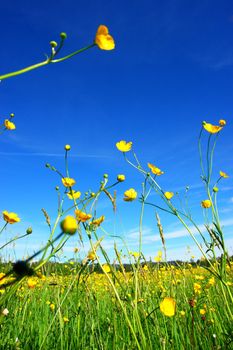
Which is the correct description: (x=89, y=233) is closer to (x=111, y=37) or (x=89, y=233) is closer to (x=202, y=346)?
(x=111, y=37)

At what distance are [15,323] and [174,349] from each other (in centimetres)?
114

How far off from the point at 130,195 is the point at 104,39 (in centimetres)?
120

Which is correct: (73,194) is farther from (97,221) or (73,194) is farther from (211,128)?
(211,128)

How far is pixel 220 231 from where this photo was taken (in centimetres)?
172

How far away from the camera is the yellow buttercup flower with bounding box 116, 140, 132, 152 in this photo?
2.42 meters

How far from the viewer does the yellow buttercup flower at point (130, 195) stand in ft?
6.64

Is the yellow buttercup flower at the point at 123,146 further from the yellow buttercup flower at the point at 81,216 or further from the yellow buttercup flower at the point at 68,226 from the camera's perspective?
the yellow buttercup flower at the point at 68,226

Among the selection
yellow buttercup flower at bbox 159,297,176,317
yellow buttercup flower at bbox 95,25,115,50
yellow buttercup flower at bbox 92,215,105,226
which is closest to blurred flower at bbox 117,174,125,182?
yellow buttercup flower at bbox 92,215,105,226

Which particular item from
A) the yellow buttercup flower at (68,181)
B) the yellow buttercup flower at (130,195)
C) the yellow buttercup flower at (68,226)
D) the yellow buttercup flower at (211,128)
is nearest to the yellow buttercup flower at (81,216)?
the yellow buttercup flower at (68,181)

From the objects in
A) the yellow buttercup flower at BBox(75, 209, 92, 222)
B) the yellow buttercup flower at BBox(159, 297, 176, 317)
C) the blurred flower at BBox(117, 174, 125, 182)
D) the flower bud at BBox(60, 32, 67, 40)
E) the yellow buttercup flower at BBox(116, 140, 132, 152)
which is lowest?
the yellow buttercup flower at BBox(159, 297, 176, 317)

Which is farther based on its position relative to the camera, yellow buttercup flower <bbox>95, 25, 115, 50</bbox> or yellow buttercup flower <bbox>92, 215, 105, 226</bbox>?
yellow buttercup flower <bbox>92, 215, 105, 226</bbox>

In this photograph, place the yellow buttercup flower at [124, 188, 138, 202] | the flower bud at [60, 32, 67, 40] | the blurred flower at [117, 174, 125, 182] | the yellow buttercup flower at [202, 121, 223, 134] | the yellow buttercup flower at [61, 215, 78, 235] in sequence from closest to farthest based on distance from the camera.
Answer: the yellow buttercup flower at [61, 215, 78, 235], the flower bud at [60, 32, 67, 40], the blurred flower at [117, 174, 125, 182], the yellow buttercup flower at [124, 188, 138, 202], the yellow buttercup flower at [202, 121, 223, 134]

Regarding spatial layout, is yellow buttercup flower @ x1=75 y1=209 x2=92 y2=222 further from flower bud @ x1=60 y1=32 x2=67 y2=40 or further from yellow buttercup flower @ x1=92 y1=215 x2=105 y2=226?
flower bud @ x1=60 y1=32 x2=67 y2=40

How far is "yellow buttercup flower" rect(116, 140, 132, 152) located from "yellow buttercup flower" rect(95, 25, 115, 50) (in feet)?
4.83
